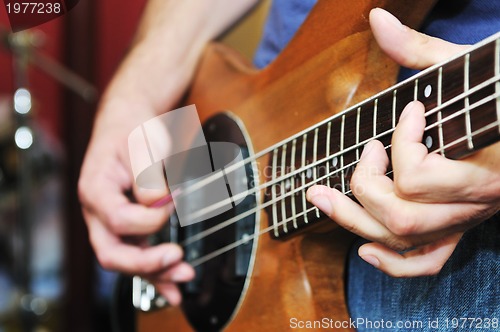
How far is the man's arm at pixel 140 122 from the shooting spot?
2.49 ft

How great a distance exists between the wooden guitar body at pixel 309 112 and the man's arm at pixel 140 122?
14 centimetres

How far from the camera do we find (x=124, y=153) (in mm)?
799

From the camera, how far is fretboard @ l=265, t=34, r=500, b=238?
38cm

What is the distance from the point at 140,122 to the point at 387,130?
456mm

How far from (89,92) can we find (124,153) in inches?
44.1

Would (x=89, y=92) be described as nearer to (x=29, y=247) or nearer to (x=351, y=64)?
(x=29, y=247)

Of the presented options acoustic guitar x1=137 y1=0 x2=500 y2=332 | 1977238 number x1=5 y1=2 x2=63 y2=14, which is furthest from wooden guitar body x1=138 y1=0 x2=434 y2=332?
1977238 number x1=5 y1=2 x2=63 y2=14

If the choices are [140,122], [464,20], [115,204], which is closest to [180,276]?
[115,204]

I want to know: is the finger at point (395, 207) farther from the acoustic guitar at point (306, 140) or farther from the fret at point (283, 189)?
the fret at point (283, 189)

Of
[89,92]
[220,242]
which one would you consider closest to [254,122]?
[220,242]

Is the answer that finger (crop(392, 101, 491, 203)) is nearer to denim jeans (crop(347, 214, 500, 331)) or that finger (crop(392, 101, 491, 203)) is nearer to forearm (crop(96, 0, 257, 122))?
Answer: denim jeans (crop(347, 214, 500, 331))

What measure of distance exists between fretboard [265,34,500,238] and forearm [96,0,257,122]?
32cm

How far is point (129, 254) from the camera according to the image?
772 millimetres

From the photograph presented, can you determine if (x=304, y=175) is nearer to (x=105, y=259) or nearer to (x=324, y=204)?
(x=324, y=204)
